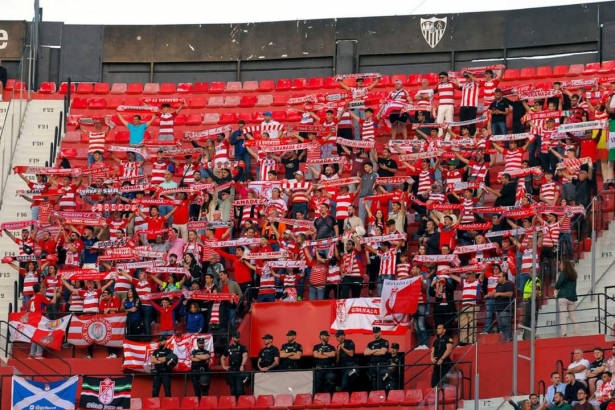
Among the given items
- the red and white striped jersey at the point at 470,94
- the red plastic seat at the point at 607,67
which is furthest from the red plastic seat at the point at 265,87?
the red plastic seat at the point at 607,67

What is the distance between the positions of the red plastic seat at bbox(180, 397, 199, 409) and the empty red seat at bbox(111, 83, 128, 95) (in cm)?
1293

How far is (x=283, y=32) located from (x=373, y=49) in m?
2.43

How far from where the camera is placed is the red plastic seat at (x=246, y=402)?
27.8 metres

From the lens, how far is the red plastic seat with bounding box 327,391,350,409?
27328 mm

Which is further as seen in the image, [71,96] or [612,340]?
[71,96]

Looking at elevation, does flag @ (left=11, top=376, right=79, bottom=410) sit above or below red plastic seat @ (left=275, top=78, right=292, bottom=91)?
below

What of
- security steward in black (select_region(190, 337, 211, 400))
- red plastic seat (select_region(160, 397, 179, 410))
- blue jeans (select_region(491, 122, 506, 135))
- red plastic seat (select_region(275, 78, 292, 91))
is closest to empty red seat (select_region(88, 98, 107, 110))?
red plastic seat (select_region(275, 78, 292, 91))

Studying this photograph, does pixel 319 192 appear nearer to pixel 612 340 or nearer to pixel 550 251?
pixel 550 251

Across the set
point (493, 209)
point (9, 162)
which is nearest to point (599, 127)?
point (493, 209)

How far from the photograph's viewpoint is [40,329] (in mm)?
29641

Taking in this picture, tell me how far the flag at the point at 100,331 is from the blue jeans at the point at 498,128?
8.97 meters

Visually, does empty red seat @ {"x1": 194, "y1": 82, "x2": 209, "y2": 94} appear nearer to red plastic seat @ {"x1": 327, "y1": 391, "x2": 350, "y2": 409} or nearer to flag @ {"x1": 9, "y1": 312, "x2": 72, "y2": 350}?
flag @ {"x1": 9, "y1": 312, "x2": 72, "y2": 350}

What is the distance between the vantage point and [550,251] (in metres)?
27.7

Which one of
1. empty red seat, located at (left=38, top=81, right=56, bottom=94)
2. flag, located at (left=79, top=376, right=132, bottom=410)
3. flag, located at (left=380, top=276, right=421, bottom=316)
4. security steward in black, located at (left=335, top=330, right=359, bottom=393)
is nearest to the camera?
security steward in black, located at (left=335, top=330, right=359, bottom=393)
